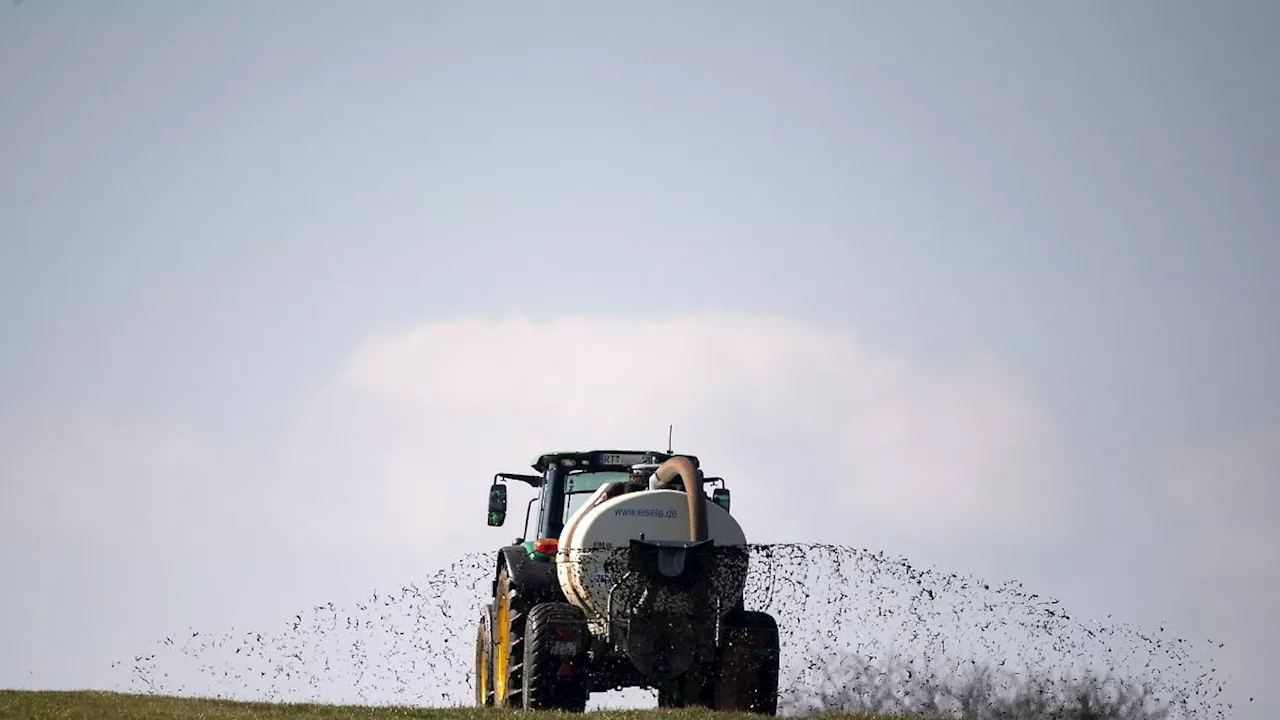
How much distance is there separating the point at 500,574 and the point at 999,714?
7.91 m

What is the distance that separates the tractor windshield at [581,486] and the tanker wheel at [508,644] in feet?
4.89

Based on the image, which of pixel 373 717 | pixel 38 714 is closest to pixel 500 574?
pixel 373 717

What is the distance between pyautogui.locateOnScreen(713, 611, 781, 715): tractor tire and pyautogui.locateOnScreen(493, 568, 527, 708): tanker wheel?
2.80 metres

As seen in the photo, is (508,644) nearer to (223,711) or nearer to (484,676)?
(484,676)

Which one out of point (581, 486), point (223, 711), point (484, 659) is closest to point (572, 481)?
point (581, 486)

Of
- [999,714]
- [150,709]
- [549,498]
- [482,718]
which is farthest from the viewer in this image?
[549,498]

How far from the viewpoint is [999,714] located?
24469 mm

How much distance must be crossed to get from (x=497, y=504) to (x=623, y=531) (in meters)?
4.93

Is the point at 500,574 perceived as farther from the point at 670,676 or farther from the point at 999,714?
the point at 999,714

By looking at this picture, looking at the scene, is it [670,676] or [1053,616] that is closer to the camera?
[670,676]

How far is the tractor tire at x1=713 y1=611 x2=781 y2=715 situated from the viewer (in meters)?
22.5

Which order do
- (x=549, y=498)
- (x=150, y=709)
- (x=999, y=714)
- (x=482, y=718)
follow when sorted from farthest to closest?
(x=549, y=498)
(x=999, y=714)
(x=150, y=709)
(x=482, y=718)

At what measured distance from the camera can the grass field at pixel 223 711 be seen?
835 inches

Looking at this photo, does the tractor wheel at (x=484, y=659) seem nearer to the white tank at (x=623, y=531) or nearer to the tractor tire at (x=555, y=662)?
the tractor tire at (x=555, y=662)
